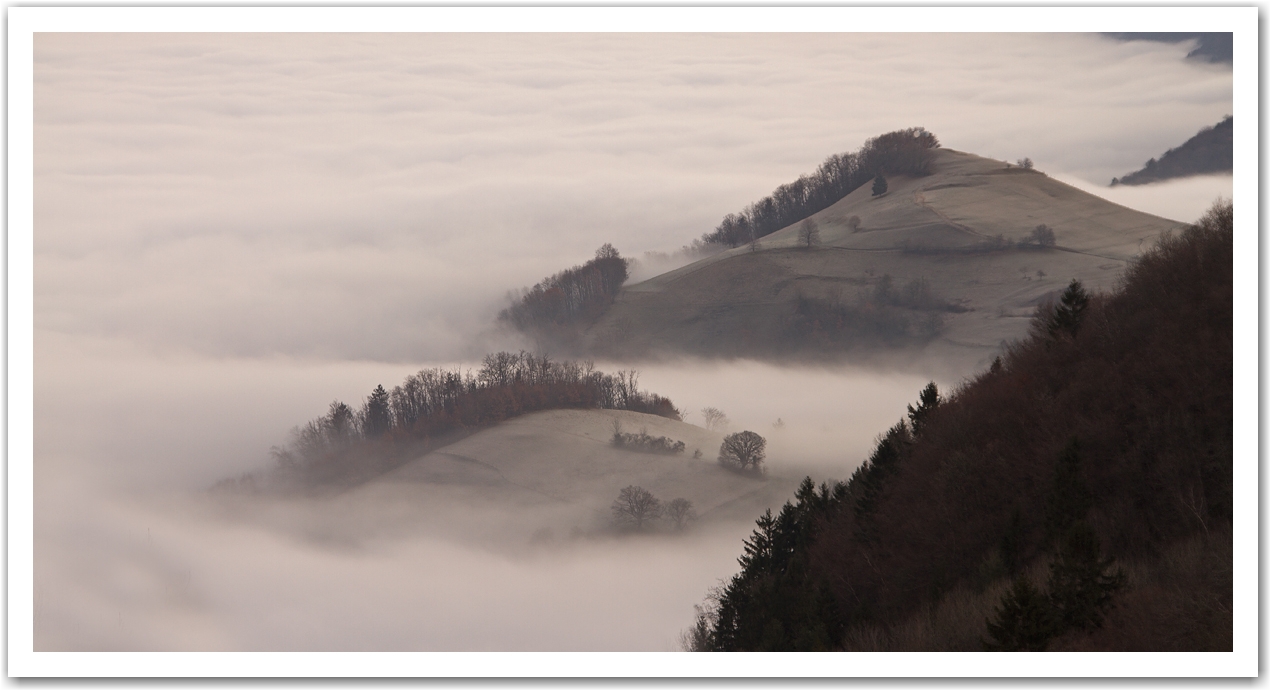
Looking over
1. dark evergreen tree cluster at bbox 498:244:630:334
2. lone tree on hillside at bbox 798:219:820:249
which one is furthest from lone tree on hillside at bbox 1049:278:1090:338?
dark evergreen tree cluster at bbox 498:244:630:334

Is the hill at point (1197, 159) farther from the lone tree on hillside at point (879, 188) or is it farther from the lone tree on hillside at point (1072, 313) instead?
the lone tree on hillside at point (879, 188)

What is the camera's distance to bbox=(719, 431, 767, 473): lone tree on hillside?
9519cm

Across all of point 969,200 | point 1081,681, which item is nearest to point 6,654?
point 1081,681

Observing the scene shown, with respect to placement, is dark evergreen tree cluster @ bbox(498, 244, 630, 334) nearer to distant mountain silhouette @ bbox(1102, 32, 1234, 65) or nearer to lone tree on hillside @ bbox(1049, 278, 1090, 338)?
lone tree on hillside @ bbox(1049, 278, 1090, 338)

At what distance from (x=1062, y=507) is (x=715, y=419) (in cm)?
9221

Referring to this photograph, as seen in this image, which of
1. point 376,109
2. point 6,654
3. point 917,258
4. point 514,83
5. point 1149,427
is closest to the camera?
point 6,654

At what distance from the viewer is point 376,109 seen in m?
43.7

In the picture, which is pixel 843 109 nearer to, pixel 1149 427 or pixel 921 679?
pixel 1149 427

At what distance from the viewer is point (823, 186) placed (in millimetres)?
150500

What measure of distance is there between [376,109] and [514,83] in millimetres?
11971

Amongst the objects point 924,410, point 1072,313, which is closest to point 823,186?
point 924,410

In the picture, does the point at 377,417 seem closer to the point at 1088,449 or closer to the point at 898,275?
the point at 898,275

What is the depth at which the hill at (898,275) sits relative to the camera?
392 ft
